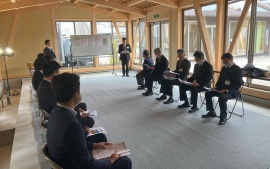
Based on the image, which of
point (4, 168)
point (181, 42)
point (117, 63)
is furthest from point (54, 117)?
point (117, 63)

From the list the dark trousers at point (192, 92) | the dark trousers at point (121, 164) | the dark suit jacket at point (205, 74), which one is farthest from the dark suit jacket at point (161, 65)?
the dark trousers at point (121, 164)

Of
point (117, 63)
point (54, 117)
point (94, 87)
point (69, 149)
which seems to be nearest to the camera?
point (69, 149)

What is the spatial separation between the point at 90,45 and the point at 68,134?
25.8 ft

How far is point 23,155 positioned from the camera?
2.73 meters

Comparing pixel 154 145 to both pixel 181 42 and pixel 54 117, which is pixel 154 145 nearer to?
pixel 54 117

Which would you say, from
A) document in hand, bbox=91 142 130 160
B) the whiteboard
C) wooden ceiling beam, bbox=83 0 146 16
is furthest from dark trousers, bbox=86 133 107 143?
the whiteboard

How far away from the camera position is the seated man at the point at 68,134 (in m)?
1.31

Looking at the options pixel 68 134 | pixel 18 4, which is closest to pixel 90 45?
pixel 18 4

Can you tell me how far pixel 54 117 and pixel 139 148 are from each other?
5.62 feet

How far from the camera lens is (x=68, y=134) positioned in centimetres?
130

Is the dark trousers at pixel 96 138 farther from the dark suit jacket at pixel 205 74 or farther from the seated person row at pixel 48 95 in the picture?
the dark suit jacket at pixel 205 74

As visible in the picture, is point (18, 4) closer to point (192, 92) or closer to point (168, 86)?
point (168, 86)

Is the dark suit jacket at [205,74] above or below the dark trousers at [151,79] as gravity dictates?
above

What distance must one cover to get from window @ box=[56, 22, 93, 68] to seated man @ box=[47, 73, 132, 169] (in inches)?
327
